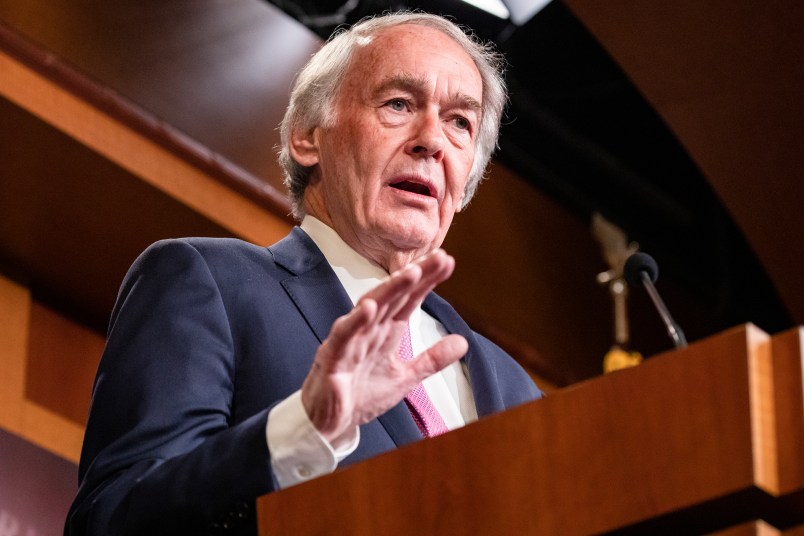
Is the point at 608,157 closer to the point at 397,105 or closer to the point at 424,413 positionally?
the point at 397,105

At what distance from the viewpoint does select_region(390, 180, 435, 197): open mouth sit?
214 cm

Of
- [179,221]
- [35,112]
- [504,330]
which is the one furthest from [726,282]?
[35,112]

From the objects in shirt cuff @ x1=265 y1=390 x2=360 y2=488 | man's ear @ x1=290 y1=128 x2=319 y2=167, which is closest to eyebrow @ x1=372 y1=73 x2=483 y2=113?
man's ear @ x1=290 y1=128 x2=319 y2=167

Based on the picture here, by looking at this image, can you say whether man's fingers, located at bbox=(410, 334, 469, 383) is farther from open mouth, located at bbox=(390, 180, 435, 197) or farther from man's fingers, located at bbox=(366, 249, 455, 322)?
open mouth, located at bbox=(390, 180, 435, 197)

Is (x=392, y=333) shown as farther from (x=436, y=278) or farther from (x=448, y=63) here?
(x=448, y=63)

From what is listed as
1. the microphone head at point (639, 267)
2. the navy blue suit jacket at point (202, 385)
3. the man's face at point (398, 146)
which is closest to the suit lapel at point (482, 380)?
the navy blue suit jacket at point (202, 385)

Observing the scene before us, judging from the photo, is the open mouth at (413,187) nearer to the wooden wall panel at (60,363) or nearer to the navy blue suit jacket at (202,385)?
the navy blue suit jacket at (202,385)

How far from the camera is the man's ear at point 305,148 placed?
2.31m

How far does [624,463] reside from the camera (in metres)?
1.16

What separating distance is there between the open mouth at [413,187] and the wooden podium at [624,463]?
92 centimetres

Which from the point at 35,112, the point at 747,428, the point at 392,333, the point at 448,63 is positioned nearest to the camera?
the point at 747,428

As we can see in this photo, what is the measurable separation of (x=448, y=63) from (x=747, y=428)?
128 centimetres

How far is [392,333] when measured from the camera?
1330mm

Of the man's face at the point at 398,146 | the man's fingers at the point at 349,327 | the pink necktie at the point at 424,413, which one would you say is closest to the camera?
the man's fingers at the point at 349,327
